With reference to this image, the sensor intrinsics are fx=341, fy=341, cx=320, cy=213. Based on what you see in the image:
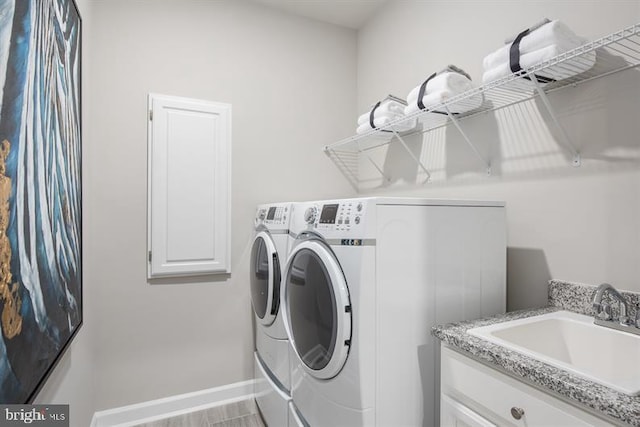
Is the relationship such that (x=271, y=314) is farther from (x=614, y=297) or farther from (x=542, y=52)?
(x=542, y=52)

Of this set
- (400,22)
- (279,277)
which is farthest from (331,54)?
(279,277)

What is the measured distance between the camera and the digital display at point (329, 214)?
4.24 feet

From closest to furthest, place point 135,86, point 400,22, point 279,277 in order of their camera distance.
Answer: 1. point 279,277
2. point 135,86
3. point 400,22

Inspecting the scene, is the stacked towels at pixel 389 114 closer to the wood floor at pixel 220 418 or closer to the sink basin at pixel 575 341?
the sink basin at pixel 575 341

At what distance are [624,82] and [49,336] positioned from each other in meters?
2.06

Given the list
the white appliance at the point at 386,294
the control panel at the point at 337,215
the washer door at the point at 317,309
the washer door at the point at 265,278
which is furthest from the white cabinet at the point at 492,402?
the washer door at the point at 265,278

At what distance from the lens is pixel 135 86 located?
212 cm

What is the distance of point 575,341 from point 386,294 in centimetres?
68

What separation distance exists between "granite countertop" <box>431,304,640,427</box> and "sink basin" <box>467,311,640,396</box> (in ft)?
0.16

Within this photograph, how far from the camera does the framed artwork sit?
0.73m

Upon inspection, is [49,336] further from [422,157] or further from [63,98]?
[422,157]

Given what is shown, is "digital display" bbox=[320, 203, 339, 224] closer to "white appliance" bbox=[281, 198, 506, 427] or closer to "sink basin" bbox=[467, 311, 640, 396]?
"white appliance" bbox=[281, 198, 506, 427]

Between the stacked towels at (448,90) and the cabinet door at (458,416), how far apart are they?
4.08ft
